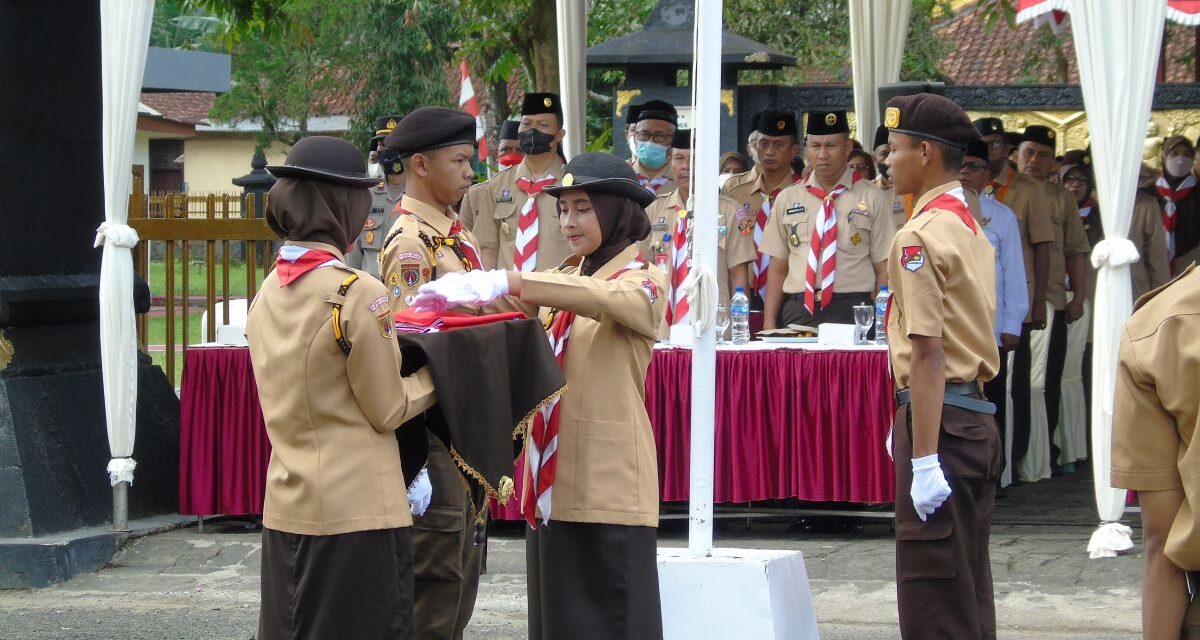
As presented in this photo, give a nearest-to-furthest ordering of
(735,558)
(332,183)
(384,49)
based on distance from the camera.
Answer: (332,183)
(735,558)
(384,49)

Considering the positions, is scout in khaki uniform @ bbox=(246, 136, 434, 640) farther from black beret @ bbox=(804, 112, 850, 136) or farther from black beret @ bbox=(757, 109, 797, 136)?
black beret @ bbox=(757, 109, 797, 136)

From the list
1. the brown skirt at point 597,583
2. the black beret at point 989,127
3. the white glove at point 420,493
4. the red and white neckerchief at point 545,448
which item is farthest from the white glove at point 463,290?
the black beret at point 989,127

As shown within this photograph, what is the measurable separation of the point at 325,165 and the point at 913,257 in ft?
5.65

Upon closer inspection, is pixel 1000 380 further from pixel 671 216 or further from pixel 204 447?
pixel 204 447

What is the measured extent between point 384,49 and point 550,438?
27018 millimetres

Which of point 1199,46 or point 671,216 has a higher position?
point 1199,46

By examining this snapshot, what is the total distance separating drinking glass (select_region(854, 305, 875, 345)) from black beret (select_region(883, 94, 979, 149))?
10.7 ft

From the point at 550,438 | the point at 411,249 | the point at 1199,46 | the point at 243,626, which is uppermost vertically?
the point at 1199,46

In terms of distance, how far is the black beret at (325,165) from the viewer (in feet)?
12.9

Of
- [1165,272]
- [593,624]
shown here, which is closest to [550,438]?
[593,624]

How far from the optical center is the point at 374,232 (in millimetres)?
8883

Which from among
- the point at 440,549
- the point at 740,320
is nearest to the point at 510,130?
the point at 740,320

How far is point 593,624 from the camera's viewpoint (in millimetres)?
4449

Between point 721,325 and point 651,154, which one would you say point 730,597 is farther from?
point 651,154
